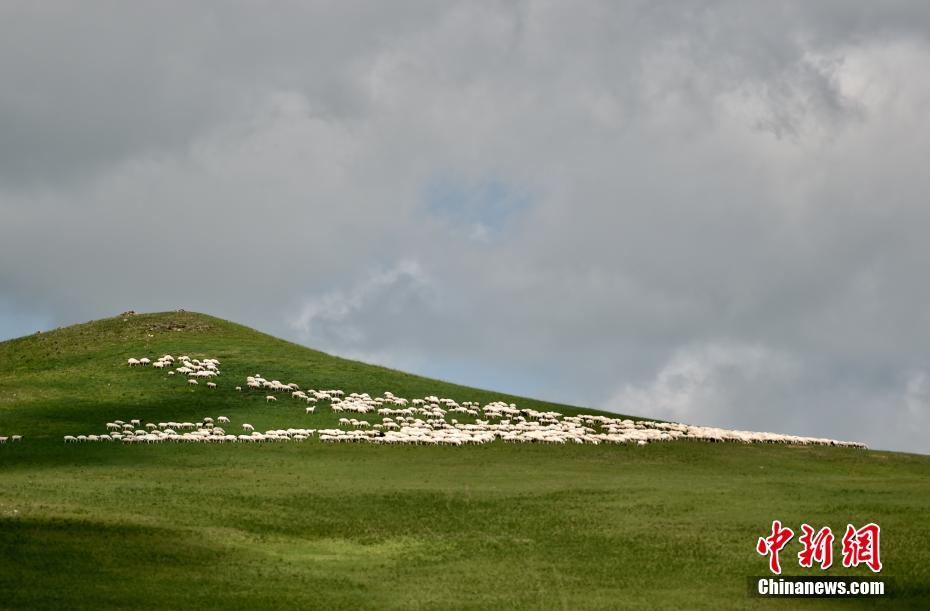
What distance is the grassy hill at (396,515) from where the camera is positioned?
4506 centimetres

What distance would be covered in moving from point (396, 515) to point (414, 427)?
28203mm

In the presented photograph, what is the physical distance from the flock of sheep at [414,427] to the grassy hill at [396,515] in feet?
7.04

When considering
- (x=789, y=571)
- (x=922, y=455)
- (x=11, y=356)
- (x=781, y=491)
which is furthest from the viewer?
(x=11, y=356)

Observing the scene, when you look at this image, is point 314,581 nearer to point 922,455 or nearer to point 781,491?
point 781,491

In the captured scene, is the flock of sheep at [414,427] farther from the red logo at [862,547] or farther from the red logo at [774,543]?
the red logo at [862,547]

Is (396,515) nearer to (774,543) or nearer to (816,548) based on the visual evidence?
(774,543)

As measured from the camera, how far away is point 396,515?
59.2m

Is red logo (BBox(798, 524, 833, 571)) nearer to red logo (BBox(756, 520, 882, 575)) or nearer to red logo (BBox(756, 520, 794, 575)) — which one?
red logo (BBox(756, 520, 882, 575))

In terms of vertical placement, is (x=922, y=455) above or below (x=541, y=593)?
above

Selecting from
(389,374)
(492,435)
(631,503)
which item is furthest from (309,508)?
(389,374)

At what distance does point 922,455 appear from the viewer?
91312 mm

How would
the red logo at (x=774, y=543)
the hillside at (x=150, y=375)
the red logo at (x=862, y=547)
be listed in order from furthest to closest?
the hillside at (x=150, y=375) < the red logo at (x=862, y=547) < the red logo at (x=774, y=543)

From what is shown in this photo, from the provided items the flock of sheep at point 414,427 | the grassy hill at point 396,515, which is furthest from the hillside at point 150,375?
the flock of sheep at point 414,427

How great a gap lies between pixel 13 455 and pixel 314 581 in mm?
36698
